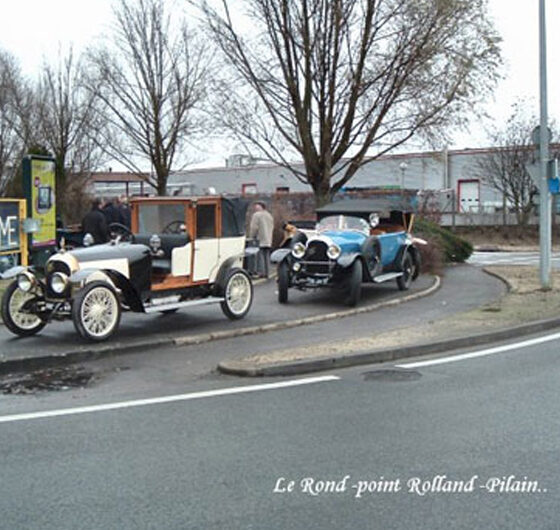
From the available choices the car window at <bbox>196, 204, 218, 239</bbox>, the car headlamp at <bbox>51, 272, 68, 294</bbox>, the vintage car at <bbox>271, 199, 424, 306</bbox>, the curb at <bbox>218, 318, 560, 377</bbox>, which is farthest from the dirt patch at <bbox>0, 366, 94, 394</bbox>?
the vintage car at <bbox>271, 199, 424, 306</bbox>

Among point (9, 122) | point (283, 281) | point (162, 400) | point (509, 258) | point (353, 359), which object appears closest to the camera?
point (162, 400)

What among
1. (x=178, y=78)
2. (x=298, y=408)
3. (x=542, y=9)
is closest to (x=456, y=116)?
(x=542, y=9)

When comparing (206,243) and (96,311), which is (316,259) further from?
(96,311)

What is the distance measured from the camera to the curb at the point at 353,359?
8.77 meters

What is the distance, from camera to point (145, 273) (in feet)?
36.8

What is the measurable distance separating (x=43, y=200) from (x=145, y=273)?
Result: 9.24m

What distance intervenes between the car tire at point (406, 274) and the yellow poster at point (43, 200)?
8.28 meters

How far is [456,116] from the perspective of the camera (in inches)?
840

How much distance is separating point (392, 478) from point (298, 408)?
2.00m

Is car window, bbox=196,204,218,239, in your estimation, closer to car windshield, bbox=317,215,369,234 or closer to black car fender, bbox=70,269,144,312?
black car fender, bbox=70,269,144,312

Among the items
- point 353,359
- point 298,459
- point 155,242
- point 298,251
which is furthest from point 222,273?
point 298,459

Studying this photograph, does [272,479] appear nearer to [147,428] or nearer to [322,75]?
[147,428]

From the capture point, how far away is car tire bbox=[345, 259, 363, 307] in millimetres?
14094

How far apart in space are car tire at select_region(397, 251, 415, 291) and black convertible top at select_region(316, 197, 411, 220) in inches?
37.9
